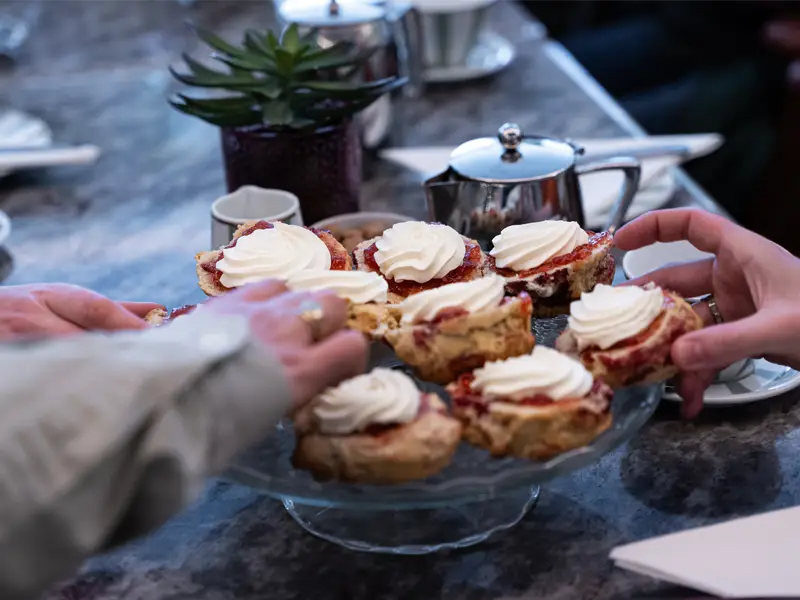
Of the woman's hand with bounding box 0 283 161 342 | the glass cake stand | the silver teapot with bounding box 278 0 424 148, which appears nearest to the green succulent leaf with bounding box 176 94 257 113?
the silver teapot with bounding box 278 0 424 148

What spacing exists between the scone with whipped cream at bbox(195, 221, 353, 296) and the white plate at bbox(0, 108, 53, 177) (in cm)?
93

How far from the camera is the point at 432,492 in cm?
81

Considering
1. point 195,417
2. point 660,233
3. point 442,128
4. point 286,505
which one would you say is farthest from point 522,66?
point 195,417

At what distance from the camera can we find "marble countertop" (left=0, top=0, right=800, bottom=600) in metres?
0.93

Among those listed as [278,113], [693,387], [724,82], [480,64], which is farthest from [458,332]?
[724,82]

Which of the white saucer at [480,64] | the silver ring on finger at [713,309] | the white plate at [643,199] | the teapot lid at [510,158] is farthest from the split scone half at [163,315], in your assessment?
the white saucer at [480,64]

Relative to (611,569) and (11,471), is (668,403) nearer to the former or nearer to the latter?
(611,569)

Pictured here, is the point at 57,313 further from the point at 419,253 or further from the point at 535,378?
the point at 535,378

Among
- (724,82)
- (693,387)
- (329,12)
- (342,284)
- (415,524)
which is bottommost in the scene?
(724,82)

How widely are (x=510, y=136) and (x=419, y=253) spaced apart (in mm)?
330

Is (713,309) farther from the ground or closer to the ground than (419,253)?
closer to the ground

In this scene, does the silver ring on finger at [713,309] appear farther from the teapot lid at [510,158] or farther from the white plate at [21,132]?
the white plate at [21,132]

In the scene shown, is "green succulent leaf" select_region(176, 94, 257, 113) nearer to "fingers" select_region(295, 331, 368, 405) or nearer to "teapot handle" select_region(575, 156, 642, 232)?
"teapot handle" select_region(575, 156, 642, 232)

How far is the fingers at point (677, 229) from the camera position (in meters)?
1.09
